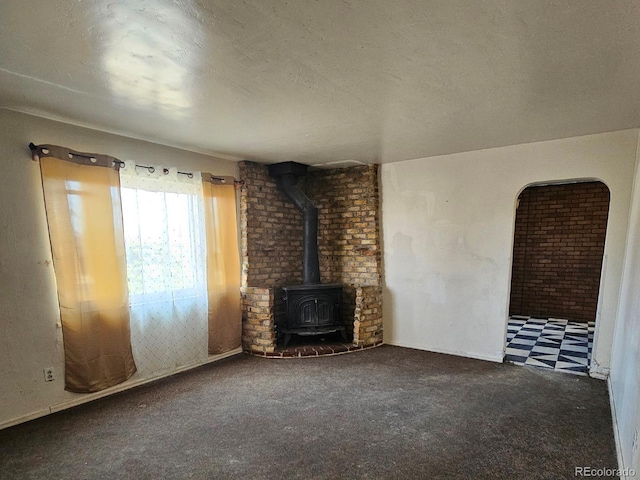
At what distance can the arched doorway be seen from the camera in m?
5.12

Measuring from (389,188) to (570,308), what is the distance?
3.87 m

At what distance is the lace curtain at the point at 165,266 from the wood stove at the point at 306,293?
0.98 meters

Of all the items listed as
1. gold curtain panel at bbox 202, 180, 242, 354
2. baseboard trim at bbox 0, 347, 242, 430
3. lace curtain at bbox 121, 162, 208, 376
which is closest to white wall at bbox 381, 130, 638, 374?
gold curtain panel at bbox 202, 180, 242, 354

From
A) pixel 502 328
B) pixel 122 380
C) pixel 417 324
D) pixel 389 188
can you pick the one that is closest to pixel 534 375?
pixel 502 328

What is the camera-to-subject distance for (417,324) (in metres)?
4.03

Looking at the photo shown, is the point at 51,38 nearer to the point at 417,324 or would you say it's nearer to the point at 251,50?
the point at 251,50

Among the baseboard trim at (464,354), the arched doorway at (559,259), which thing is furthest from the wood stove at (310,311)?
the arched doorway at (559,259)

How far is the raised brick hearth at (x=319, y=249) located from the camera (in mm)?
3863

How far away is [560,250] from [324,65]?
18.2ft

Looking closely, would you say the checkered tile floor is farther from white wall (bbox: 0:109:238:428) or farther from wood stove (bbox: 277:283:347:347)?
white wall (bbox: 0:109:238:428)
